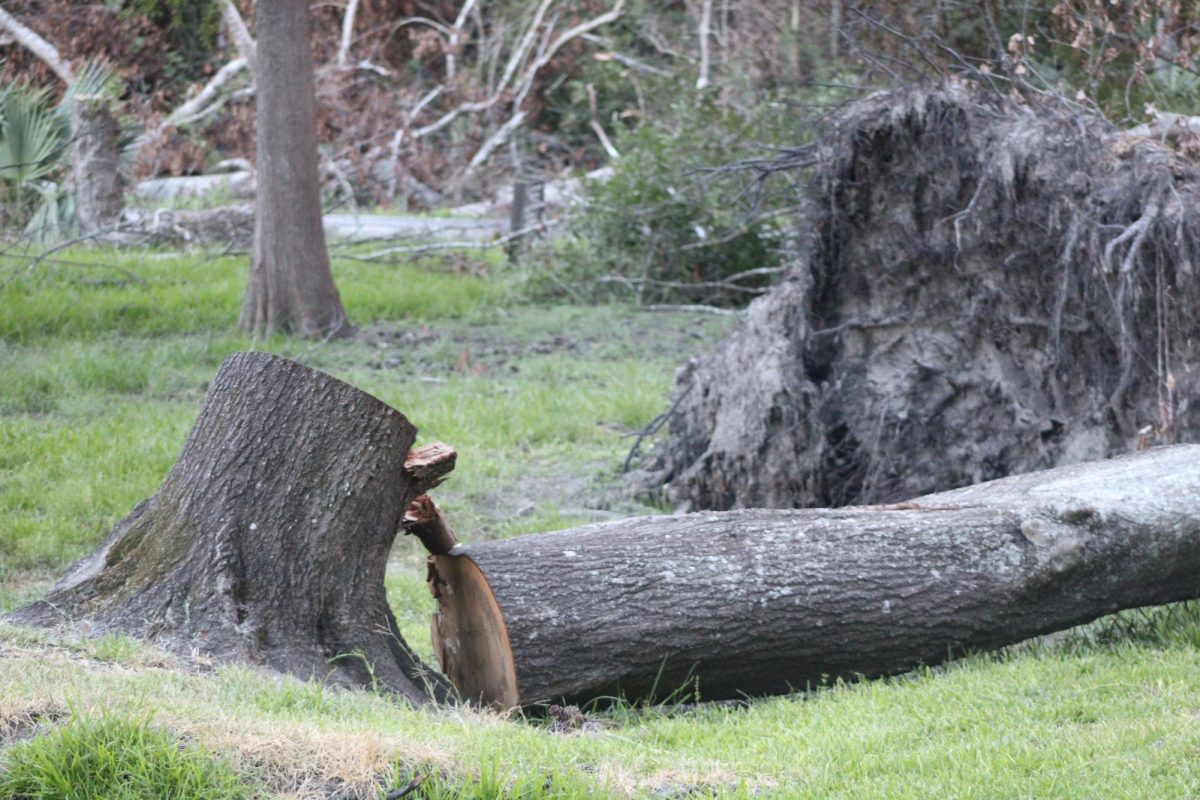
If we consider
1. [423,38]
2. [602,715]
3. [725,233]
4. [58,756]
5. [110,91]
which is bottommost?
[602,715]

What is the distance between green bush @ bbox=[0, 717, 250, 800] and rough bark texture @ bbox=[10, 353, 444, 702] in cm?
125

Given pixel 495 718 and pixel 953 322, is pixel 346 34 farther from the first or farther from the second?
pixel 495 718

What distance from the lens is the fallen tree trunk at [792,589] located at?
17.1 ft

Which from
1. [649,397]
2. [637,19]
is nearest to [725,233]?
[649,397]

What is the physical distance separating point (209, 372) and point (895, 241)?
18.5 ft

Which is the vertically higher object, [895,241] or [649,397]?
[895,241]

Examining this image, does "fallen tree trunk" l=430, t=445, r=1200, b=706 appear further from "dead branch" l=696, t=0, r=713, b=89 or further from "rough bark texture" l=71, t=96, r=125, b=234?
"dead branch" l=696, t=0, r=713, b=89

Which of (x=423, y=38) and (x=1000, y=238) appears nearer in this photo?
(x=1000, y=238)

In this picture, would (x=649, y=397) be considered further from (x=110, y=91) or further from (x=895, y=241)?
(x=110, y=91)

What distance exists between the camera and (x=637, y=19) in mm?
24047

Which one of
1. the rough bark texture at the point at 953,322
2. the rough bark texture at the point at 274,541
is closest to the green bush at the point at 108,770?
the rough bark texture at the point at 274,541

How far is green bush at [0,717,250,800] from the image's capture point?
3715 mm

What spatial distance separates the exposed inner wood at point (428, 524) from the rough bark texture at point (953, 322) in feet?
9.77

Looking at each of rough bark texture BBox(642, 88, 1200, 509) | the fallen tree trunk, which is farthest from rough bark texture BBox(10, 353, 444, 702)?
rough bark texture BBox(642, 88, 1200, 509)
